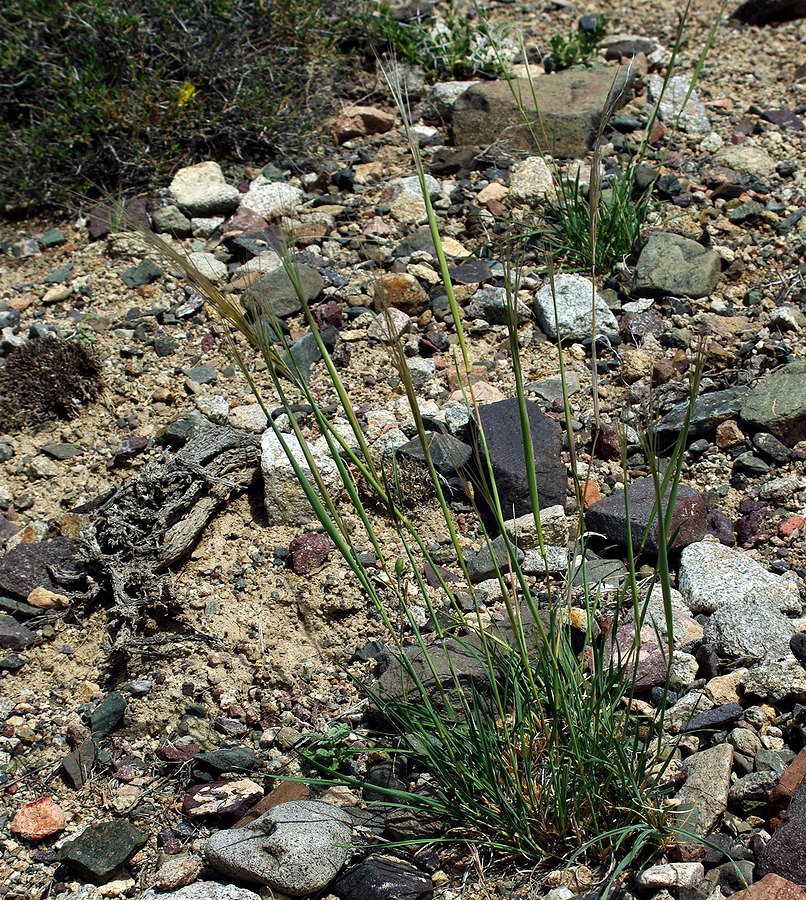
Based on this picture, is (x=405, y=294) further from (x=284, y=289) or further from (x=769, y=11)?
(x=769, y=11)

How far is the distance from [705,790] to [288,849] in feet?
3.01

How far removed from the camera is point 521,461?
10.2 feet

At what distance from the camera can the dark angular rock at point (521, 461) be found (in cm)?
309

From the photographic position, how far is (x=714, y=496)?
3.10m

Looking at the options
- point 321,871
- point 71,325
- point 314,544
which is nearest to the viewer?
point 321,871

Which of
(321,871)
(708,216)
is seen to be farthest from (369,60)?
(321,871)

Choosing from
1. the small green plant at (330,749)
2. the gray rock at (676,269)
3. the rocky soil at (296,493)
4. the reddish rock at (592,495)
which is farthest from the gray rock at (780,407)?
the small green plant at (330,749)

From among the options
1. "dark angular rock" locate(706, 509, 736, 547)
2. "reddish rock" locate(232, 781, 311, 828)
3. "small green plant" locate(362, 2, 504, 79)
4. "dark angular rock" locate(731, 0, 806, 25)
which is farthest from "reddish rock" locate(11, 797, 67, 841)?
"dark angular rock" locate(731, 0, 806, 25)

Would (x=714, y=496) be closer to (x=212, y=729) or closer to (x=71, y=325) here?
(x=212, y=729)

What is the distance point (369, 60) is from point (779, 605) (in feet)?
13.7

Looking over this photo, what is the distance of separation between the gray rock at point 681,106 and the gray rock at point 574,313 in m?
1.41

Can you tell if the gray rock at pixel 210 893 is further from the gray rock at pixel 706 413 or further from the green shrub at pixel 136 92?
→ the green shrub at pixel 136 92

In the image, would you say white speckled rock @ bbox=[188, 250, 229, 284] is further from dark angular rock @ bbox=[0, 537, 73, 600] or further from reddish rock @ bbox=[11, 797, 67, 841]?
reddish rock @ bbox=[11, 797, 67, 841]

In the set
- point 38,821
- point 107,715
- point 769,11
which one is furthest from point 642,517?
point 769,11
